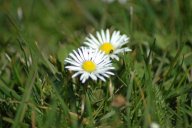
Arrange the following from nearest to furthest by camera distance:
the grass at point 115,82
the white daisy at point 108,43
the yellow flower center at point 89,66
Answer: the grass at point 115,82, the yellow flower center at point 89,66, the white daisy at point 108,43

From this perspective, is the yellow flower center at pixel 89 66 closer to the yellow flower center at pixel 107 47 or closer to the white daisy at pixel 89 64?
the white daisy at pixel 89 64

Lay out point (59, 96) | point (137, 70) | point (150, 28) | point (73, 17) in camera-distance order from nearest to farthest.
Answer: point (59, 96), point (137, 70), point (150, 28), point (73, 17)

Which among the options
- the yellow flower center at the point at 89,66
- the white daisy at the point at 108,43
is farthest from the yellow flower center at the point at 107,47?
the yellow flower center at the point at 89,66

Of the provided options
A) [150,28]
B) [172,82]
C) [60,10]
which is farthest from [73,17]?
[172,82]

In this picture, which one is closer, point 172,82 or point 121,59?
point 172,82

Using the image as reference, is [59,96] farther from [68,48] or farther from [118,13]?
[118,13]

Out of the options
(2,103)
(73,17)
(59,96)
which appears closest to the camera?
(59,96)

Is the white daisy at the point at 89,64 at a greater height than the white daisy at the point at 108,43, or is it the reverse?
the white daisy at the point at 108,43

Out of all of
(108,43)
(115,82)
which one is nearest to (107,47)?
(108,43)
